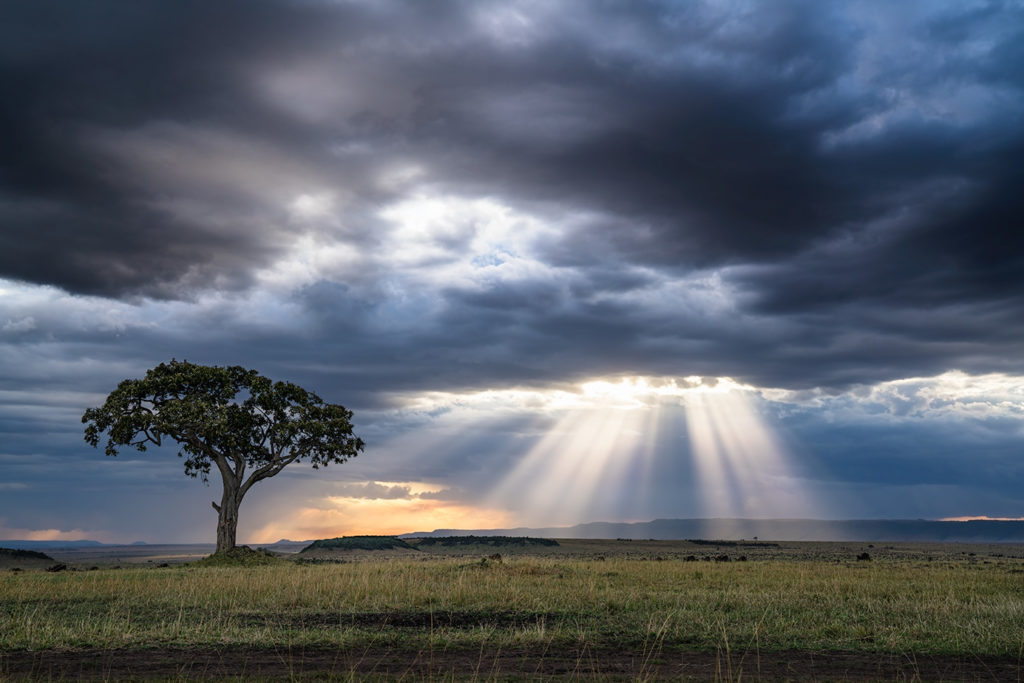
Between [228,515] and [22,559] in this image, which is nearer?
[228,515]

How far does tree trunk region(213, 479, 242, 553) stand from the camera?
51.1 m

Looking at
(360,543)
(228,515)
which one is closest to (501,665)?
(228,515)

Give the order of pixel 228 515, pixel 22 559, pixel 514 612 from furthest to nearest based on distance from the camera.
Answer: pixel 22 559
pixel 228 515
pixel 514 612

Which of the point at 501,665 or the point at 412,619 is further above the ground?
the point at 501,665

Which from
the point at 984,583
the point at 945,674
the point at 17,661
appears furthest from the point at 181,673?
the point at 984,583

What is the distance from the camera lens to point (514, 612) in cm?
2114

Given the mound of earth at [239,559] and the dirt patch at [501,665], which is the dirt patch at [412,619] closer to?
the dirt patch at [501,665]

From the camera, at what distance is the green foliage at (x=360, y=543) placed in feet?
300

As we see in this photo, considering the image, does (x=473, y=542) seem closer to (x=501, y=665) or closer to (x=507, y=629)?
(x=507, y=629)

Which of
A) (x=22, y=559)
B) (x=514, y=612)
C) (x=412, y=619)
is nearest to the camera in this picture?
(x=412, y=619)

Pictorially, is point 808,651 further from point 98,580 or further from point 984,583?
point 98,580

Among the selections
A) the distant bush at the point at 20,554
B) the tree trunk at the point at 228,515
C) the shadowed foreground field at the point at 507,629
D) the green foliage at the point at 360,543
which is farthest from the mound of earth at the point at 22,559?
the shadowed foreground field at the point at 507,629

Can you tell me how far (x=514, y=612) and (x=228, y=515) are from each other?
3611cm

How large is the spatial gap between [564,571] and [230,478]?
2745 cm
